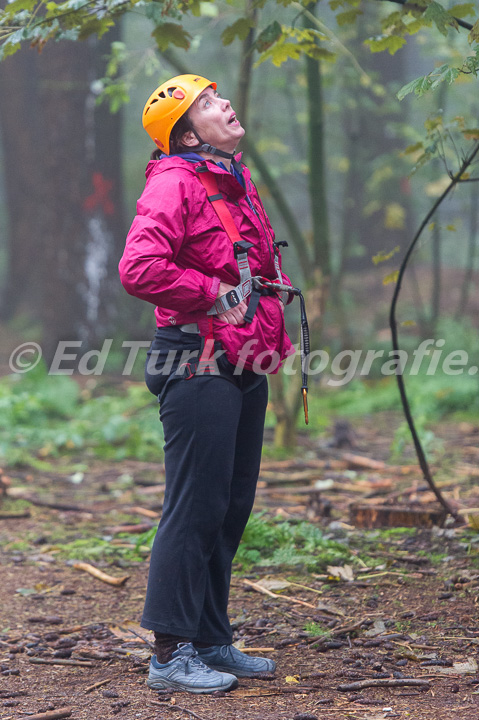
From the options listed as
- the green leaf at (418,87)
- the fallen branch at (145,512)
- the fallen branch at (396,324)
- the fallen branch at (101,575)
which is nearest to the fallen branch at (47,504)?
the fallen branch at (145,512)

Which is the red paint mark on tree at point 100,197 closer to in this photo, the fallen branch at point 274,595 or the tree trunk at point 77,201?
the tree trunk at point 77,201

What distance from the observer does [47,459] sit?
8.42 m

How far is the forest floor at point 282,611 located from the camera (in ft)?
10.4

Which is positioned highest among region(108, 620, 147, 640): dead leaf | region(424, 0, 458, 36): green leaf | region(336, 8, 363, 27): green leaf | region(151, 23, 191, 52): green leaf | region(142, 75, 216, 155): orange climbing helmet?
region(336, 8, 363, 27): green leaf

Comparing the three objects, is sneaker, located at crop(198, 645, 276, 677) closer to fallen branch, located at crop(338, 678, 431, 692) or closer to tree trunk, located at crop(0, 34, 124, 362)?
fallen branch, located at crop(338, 678, 431, 692)

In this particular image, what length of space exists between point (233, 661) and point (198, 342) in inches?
59.9

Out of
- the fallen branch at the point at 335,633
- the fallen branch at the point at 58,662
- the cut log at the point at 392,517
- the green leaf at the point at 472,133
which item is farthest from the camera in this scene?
the cut log at the point at 392,517

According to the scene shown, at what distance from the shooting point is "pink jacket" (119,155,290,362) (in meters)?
2.98

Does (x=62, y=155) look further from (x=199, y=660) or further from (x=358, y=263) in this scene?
(x=199, y=660)

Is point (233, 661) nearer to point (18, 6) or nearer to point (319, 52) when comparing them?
point (18, 6)

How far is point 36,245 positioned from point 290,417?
13598mm

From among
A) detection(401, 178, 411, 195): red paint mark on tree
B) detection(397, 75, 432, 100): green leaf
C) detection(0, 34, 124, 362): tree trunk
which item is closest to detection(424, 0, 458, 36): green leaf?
detection(397, 75, 432, 100): green leaf

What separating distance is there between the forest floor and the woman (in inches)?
15.2

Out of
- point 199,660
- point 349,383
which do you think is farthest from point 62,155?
point 199,660
